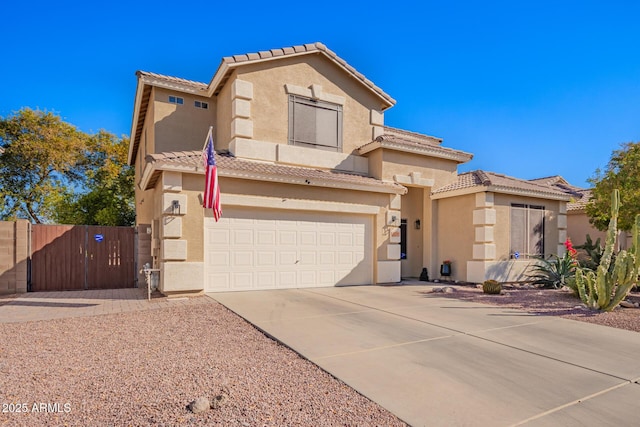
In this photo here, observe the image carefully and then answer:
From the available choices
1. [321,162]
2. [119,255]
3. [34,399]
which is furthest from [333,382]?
[119,255]

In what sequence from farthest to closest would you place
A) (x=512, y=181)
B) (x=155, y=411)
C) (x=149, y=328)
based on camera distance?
(x=512, y=181) → (x=149, y=328) → (x=155, y=411)

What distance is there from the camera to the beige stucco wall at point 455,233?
45.5 ft

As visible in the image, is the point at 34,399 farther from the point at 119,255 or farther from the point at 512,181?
the point at 512,181

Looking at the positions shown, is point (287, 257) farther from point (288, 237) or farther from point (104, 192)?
point (104, 192)

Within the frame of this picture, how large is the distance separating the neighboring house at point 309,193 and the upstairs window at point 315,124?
0.14 ft

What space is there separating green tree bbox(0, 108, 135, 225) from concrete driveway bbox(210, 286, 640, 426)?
815 inches

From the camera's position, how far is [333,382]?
421 centimetres

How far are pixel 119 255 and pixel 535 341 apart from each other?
41.8ft

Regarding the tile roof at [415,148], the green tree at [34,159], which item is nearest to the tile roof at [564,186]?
the tile roof at [415,148]

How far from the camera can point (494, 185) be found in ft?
43.4

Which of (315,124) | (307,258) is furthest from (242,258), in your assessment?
(315,124)

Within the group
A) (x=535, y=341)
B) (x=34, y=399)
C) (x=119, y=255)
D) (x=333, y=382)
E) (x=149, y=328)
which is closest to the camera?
(x=34, y=399)

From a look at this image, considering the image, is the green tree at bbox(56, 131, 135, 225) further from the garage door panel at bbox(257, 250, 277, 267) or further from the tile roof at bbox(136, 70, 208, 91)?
the garage door panel at bbox(257, 250, 277, 267)

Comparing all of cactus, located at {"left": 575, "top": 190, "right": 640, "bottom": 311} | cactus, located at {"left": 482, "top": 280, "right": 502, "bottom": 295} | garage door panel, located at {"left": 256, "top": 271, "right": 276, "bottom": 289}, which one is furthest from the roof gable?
cactus, located at {"left": 575, "top": 190, "right": 640, "bottom": 311}
